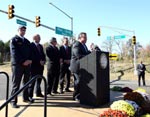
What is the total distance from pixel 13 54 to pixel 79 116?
86.3 inches

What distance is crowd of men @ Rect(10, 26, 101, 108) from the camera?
24.8 ft

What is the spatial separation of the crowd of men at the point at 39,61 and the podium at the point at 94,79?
336 millimetres

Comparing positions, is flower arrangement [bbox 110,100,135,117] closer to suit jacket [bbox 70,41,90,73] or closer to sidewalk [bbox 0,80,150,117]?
sidewalk [bbox 0,80,150,117]

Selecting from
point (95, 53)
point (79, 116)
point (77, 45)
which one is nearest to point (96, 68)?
point (95, 53)

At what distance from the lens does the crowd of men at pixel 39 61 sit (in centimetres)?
756

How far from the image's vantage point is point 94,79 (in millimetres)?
7691

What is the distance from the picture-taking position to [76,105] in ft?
25.9

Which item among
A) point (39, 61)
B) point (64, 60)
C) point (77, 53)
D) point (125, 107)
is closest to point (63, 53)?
point (64, 60)

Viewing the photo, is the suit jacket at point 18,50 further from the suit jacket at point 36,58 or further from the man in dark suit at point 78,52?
the man in dark suit at point 78,52

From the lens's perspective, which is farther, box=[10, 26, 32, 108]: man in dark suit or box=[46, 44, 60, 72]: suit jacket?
box=[46, 44, 60, 72]: suit jacket

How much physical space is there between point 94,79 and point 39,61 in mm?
1953

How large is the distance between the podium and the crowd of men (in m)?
0.34

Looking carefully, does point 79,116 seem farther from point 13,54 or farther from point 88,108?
point 13,54

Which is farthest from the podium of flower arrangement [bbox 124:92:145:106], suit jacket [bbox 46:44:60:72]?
suit jacket [bbox 46:44:60:72]
